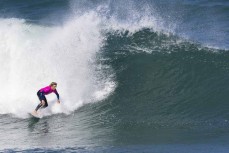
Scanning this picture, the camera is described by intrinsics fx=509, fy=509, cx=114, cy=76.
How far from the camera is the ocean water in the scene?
15.9 metres

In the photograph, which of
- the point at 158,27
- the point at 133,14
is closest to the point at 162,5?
the point at 133,14

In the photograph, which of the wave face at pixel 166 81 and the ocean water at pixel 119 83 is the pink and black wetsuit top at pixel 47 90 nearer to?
the ocean water at pixel 119 83

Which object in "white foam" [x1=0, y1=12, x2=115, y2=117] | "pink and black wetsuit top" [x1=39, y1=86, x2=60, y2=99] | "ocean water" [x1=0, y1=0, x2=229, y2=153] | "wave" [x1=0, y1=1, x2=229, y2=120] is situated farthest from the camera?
"white foam" [x1=0, y1=12, x2=115, y2=117]

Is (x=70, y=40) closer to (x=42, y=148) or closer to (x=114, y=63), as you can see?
(x=114, y=63)

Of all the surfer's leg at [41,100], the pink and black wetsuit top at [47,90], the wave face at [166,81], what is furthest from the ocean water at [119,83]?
the pink and black wetsuit top at [47,90]

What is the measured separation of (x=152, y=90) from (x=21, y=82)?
223 inches

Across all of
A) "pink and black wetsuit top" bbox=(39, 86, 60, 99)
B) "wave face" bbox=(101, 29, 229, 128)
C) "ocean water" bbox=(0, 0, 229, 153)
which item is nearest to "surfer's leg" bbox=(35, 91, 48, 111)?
"pink and black wetsuit top" bbox=(39, 86, 60, 99)

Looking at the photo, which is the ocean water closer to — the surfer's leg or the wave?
the wave

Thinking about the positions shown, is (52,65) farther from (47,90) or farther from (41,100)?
(41,100)

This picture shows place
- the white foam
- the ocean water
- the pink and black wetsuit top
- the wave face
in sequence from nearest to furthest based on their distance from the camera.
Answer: the ocean water < the wave face < the pink and black wetsuit top < the white foam

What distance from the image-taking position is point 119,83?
2094 cm

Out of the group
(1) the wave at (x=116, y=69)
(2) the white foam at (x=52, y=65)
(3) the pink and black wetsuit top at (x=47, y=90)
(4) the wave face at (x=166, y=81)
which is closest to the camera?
(4) the wave face at (x=166, y=81)

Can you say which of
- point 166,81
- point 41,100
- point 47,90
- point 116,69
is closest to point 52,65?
point 116,69

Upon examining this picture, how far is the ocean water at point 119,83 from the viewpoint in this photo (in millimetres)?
15892
